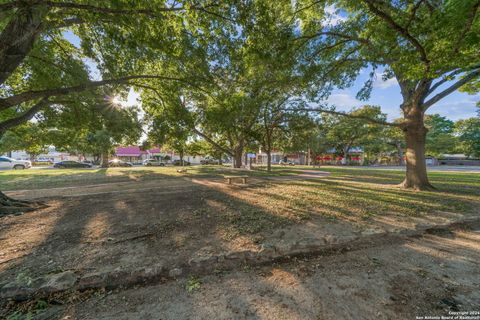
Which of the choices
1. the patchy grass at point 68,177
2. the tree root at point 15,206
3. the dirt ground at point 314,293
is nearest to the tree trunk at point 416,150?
the dirt ground at point 314,293

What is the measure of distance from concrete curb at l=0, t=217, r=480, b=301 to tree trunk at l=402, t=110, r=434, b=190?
20.2ft

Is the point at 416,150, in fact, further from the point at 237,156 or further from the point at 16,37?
the point at 237,156

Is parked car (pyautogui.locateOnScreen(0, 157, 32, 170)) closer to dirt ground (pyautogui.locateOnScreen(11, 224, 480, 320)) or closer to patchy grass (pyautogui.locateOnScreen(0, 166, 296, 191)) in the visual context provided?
patchy grass (pyautogui.locateOnScreen(0, 166, 296, 191))

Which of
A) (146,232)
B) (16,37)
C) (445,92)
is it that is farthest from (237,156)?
(16,37)

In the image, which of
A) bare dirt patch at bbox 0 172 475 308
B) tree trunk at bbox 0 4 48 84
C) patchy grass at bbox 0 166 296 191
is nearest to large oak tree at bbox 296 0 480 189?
bare dirt patch at bbox 0 172 475 308

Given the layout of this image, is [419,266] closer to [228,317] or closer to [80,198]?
[228,317]

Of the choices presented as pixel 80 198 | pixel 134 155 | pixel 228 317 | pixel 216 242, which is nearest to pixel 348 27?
pixel 216 242

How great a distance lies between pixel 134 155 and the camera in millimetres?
45281

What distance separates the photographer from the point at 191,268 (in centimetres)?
272

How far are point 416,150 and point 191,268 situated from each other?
10.6 m

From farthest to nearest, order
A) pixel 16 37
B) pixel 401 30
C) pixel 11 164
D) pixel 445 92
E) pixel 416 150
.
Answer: pixel 11 164 → pixel 416 150 → pixel 445 92 → pixel 401 30 → pixel 16 37

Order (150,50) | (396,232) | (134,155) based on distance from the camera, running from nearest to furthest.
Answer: (396,232) < (150,50) < (134,155)

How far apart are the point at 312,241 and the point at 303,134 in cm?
1744

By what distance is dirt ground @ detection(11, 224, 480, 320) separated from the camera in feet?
6.53
